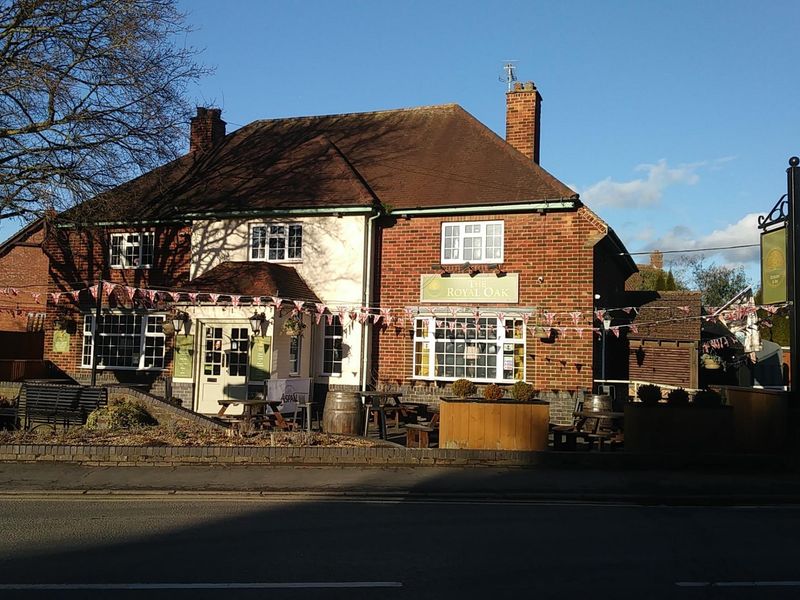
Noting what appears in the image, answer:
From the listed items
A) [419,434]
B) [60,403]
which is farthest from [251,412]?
[419,434]

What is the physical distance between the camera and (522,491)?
10.0 m

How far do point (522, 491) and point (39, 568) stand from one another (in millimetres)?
6156

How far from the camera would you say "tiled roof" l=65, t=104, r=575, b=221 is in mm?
19109

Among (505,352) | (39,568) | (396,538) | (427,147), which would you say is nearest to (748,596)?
(396,538)

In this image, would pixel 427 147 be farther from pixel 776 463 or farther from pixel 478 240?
pixel 776 463

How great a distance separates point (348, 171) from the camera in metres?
20.6

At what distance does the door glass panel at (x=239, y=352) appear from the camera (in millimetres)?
18797

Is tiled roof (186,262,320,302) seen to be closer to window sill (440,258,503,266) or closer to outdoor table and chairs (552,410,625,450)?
window sill (440,258,503,266)

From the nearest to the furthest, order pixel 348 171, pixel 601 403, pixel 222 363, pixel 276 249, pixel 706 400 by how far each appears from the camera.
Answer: pixel 706 400, pixel 601 403, pixel 222 363, pixel 276 249, pixel 348 171

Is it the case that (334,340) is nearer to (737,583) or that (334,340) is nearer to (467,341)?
(467,341)

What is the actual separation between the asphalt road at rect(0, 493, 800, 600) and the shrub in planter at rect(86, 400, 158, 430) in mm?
3729

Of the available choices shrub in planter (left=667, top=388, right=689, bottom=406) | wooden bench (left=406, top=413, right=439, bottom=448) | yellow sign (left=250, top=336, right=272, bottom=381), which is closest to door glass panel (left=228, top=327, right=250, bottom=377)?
yellow sign (left=250, top=336, right=272, bottom=381)

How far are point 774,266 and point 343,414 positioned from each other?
324 inches

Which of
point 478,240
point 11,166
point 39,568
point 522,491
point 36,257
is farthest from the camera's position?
point 36,257
